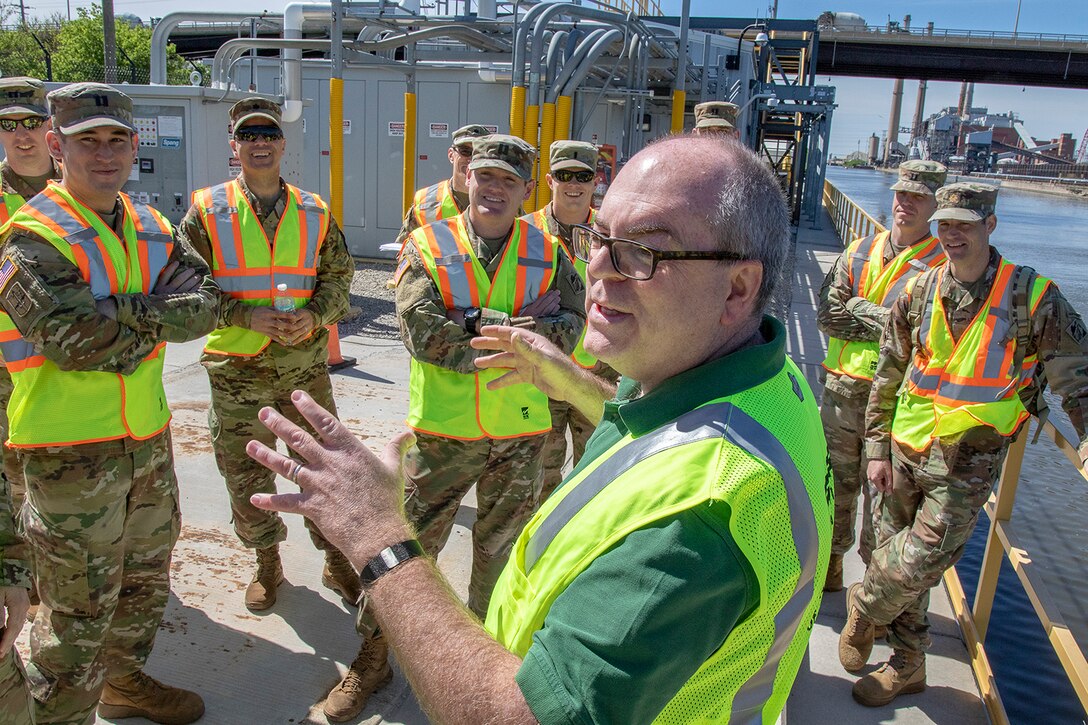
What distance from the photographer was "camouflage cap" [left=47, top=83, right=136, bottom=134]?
3.09 m

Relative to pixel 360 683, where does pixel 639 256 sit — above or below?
above

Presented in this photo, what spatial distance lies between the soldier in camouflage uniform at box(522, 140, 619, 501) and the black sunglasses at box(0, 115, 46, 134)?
276 centimetres

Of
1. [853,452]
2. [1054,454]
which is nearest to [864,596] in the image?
[853,452]

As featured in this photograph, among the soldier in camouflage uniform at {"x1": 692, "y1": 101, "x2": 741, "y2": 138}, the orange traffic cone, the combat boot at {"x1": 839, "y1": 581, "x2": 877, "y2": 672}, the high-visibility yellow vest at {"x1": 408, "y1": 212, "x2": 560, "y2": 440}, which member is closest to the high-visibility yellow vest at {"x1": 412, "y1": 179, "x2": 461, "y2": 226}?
the soldier in camouflage uniform at {"x1": 692, "y1": 101, "x2": 741, "y2": 138}

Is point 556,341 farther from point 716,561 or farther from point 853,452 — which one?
point 716,561

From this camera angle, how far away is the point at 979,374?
3402mm

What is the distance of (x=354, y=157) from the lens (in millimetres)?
13094

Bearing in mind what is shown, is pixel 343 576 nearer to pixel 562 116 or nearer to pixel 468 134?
pixel 468 134

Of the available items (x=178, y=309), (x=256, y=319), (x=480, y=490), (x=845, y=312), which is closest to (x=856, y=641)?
(x=845, y=312)

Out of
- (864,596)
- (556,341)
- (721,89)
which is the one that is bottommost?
(864,596)

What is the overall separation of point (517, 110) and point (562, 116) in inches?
24.0

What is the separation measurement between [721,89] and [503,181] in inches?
443

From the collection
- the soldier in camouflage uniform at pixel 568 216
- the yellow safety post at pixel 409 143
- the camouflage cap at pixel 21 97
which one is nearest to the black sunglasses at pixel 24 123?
the camouflage cap at pixel 21 97

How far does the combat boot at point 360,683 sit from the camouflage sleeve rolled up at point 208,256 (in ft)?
5.20
